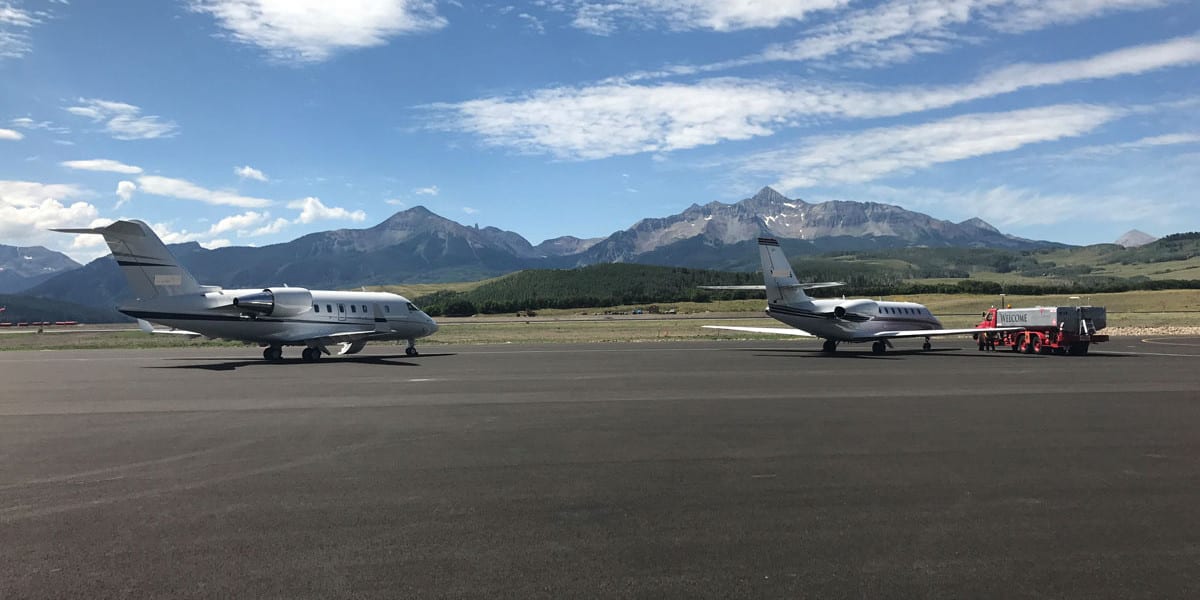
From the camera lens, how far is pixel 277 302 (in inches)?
1289

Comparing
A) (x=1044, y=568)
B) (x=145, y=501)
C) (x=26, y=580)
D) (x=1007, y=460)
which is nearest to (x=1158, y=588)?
(x=1044, y=568)

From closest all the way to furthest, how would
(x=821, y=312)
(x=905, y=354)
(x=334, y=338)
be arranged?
(x=334, y=338), (x=905, y=354), (x=821, y=312)

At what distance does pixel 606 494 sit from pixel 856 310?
29334mm

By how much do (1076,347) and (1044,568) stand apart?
108ft

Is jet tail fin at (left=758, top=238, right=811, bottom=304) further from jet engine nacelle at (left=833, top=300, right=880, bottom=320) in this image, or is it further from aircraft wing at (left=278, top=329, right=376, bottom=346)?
aircraft wing at (left=278, top=329, right=376, bottom=346)

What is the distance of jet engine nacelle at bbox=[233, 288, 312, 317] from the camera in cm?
3183

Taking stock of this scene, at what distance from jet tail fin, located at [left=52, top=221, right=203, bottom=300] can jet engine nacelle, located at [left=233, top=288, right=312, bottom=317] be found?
2.25m

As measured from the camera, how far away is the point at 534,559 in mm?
6883

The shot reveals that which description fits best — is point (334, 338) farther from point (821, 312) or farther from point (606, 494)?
point (606, 494)

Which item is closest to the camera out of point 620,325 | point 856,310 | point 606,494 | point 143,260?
point 606,494

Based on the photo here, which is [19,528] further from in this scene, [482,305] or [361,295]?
[482,305]

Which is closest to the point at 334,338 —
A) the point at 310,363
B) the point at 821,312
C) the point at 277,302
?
the point at 310,363

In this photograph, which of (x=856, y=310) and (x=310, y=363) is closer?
(x=310, y=363)

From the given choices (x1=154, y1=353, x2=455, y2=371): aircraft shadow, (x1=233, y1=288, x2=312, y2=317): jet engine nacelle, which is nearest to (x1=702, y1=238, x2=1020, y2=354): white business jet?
(x1=154, y1=353, x2=455, y2=371): aircraft shadow
